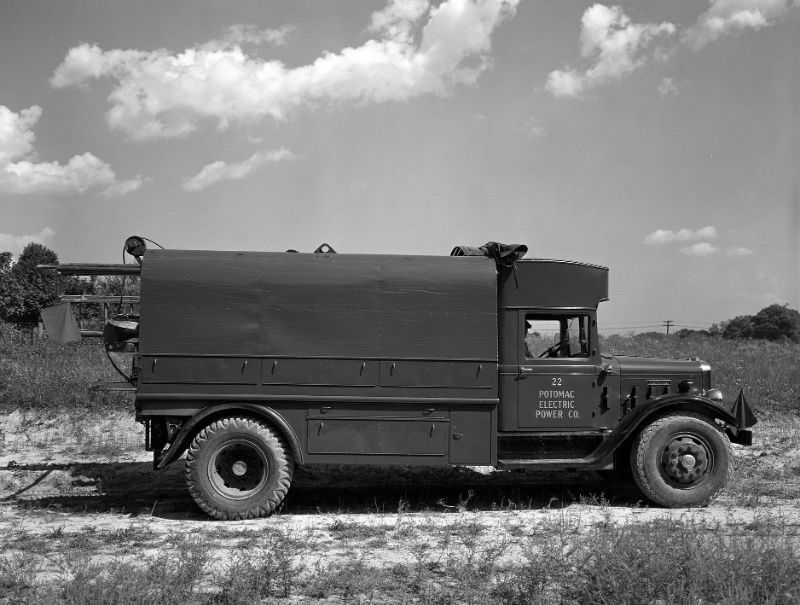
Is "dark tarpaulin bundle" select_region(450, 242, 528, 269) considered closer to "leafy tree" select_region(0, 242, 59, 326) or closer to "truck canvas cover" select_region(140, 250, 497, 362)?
"truck canvas cover" select_region(140, 250, 497, 362)

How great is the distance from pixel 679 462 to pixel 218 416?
5.04 metres

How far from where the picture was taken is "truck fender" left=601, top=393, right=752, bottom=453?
801cm

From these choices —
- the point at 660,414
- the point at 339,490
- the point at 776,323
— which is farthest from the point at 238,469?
the point at 776,323

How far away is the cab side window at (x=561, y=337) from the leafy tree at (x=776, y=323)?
1495 inches

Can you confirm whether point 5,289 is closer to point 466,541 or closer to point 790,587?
point 466,541

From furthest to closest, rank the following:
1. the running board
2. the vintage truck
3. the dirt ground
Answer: the running board, the vintage truck, the dirt ground

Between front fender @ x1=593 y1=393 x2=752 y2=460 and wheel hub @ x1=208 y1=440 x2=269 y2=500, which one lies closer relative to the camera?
wheel hub @ x1=208 y1=440 x2=269 y2=500

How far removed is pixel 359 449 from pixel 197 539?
1.89 m

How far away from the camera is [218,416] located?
25.3 ft

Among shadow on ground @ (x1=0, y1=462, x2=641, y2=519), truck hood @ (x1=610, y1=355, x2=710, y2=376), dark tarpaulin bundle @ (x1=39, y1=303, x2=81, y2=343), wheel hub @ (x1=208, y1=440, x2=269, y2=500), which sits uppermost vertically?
dark tarpaulin bundle @ (x1=39, y1=303, x2=81, y2=343)

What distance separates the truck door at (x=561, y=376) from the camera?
317 inches

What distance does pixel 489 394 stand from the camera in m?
7.81

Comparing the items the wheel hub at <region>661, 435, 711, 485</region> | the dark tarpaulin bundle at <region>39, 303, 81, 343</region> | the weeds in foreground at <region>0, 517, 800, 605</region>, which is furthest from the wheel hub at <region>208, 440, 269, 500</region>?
the wheel hub at <region>661, 435, 711, 485</region>

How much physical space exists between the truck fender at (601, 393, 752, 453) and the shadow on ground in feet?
2.60
